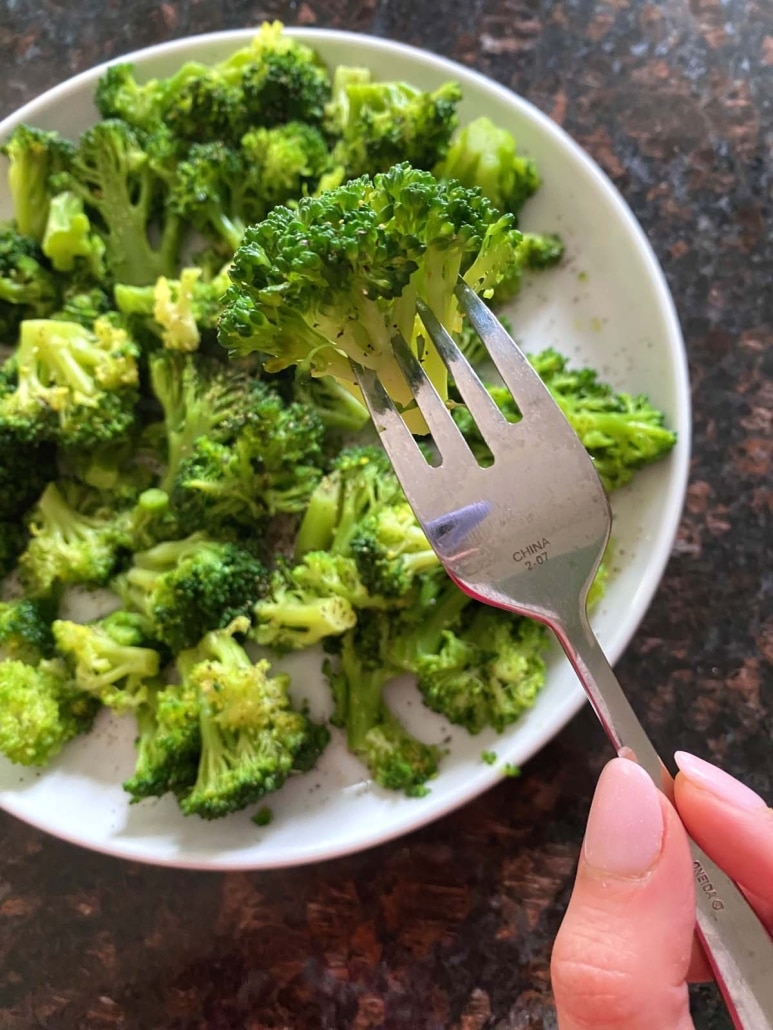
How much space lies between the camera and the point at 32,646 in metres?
1.84

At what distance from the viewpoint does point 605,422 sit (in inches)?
69.1

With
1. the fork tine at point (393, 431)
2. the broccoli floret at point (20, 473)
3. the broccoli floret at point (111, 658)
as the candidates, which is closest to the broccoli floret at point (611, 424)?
the fork tine at point (393, 431)

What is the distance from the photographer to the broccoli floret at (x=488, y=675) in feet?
5.58

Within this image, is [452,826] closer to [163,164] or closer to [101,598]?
[101,598]

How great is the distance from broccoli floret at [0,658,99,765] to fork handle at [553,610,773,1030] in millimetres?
1083

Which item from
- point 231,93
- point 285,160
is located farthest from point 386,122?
point 231,93

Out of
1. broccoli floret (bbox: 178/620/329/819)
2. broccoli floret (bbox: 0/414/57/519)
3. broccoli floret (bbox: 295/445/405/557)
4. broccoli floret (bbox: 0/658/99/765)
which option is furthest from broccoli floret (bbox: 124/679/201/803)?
broccoli floret (bbox: 0/414/57/519)

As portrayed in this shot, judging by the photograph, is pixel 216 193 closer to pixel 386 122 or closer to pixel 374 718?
pixel 386 122

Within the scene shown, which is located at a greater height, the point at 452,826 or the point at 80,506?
the point at 80,506

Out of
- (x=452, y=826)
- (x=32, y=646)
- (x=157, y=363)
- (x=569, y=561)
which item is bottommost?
(x=452, y=826)

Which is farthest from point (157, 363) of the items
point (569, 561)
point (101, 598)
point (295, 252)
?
point (569, 561)

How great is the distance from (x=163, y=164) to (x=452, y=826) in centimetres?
163

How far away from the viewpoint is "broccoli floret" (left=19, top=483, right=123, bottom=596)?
1.83m

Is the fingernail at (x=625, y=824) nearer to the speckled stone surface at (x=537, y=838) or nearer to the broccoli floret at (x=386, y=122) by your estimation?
the speckled stone surface at (x=537, y=838)
